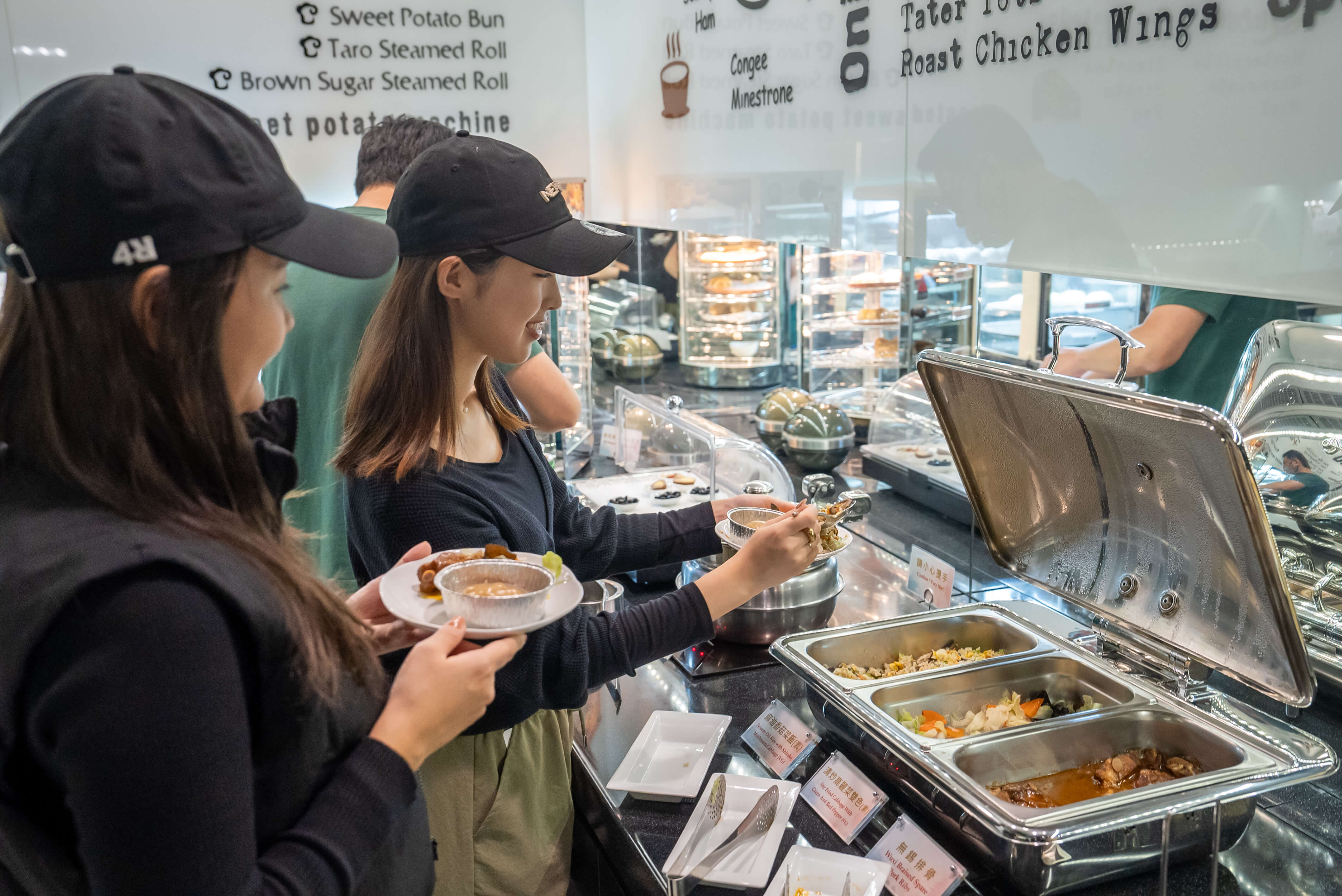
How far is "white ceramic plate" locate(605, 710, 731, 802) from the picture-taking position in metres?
1.48

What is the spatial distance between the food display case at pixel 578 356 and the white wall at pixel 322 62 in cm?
46

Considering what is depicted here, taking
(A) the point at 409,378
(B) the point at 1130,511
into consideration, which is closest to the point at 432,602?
(A) the point at 409,378

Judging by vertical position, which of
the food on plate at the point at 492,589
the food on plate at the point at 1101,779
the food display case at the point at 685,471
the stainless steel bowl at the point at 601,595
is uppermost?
the food on plate at the point at 492,589

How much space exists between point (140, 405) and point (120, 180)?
170 millimetres

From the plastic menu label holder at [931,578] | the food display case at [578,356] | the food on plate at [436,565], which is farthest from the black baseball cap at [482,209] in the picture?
the food display case at [578,356]

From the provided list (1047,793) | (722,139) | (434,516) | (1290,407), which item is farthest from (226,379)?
(722,139)

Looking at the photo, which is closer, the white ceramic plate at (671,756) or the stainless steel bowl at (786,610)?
the white ceramic plate at (671,756)

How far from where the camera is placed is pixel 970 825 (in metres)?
1.18

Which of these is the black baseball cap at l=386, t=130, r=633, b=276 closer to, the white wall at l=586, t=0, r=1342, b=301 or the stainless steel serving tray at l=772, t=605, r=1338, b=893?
the stainless steel serving tray at l=772, t=605, r=1338, b=893

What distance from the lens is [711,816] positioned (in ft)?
4.49

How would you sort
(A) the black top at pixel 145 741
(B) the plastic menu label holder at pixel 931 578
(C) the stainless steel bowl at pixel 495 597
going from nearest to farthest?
(A) the black top at pixel 145 741, (C) the stainless steel bowl at pixel 495 597, (B) the plastic menu label holder at pixel 931 578

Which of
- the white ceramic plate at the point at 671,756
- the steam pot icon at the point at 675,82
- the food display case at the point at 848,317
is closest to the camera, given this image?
the white ceramic plate at the point at 671,756

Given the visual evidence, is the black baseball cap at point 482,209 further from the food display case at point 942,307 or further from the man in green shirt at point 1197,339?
the food display case at point 942,307

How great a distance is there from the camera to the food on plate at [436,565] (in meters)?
1.13
